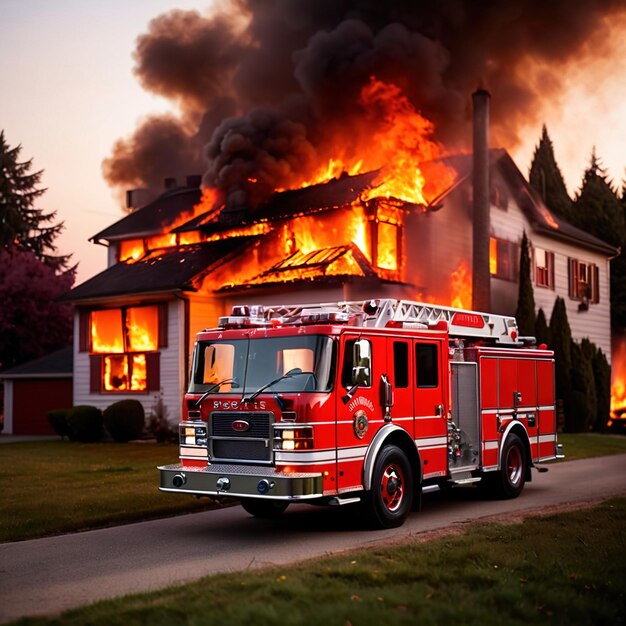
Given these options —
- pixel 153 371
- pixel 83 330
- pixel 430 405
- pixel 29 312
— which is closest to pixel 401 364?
pixel 430 405

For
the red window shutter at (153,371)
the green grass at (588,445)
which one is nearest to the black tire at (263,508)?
the green grass at (588,445)

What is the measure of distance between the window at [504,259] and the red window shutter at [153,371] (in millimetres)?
10169

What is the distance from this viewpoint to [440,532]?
30.0ft

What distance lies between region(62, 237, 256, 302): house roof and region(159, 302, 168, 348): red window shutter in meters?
0.66

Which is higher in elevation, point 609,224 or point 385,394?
point 609,224

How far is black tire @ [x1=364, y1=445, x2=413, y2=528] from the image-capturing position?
9.61 metres

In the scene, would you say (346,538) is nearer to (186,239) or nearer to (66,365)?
(186,239)

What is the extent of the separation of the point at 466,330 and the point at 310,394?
361 centimetres

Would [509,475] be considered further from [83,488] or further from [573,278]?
[573,278]

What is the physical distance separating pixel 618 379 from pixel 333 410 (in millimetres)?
29119

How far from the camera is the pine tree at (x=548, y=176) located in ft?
181

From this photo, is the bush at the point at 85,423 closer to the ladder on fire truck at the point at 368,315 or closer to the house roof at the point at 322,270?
the house roof at the point at 322,270

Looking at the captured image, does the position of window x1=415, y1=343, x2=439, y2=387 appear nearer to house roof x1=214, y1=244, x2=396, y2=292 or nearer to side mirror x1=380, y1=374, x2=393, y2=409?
side mirror x1=380, y1=374, x2=393, y2=409

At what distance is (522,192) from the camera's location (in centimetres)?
2794
